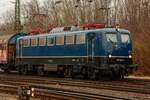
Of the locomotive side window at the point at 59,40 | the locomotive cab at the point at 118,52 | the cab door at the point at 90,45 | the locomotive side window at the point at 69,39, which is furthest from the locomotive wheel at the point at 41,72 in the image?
the locomotive cab at the point at 118,52

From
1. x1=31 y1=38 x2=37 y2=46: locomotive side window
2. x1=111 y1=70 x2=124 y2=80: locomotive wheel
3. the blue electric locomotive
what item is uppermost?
x1=31 y1=38 x2=37 y2=46: locomotive side window

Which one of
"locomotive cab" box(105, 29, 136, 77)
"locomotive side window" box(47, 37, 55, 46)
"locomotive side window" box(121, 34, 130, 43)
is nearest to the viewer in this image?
"locomotive cab" box(105, 29, 136, 77)

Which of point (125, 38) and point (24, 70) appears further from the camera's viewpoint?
point (24, 70)

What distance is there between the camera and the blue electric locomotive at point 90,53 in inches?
1085

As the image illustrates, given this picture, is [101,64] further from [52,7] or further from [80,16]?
[52,7]

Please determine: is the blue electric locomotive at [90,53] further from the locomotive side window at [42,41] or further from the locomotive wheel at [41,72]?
the locomotive wheel at [41,72]

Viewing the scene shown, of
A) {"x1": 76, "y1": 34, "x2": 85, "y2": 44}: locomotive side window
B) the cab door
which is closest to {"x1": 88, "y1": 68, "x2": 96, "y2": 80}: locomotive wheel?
the cab door

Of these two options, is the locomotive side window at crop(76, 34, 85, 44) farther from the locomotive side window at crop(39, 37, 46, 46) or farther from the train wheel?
the train wheel

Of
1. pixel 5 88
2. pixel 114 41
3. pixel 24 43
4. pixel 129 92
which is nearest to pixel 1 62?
pixel 24 43

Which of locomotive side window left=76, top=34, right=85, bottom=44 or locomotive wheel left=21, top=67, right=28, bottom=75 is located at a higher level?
locomotive side window left=76, top=34, right=85, bottom=44

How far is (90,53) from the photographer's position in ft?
92.3

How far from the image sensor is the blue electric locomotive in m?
27.6

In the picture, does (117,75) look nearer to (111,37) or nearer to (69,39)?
(111,37)

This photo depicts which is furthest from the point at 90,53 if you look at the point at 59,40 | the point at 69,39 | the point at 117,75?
the point at 59,40
